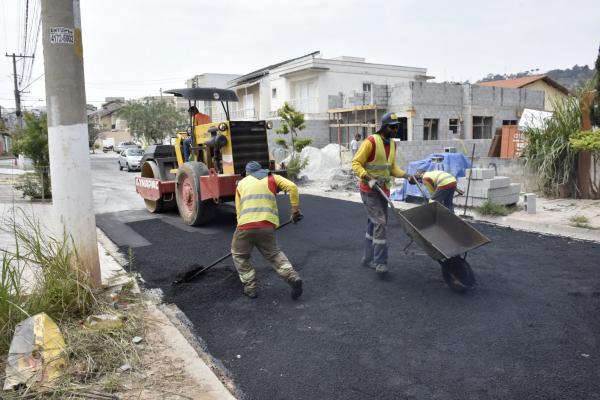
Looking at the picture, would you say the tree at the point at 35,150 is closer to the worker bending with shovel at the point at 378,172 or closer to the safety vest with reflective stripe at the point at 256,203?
the safety vest with reflective stripe at the point at 256,203

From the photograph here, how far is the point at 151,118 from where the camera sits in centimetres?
3962

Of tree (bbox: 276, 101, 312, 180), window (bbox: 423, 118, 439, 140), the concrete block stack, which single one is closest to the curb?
the concrete block stack

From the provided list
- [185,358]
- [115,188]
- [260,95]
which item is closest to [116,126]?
[260,95]

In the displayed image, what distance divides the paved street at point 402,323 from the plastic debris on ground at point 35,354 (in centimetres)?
109

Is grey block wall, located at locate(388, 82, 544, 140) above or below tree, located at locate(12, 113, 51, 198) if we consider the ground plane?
above

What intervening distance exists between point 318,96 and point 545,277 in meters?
21.9

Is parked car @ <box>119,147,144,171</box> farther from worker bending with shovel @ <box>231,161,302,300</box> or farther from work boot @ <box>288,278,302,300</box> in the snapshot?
work boot @ <box>288,278,302,300</box>

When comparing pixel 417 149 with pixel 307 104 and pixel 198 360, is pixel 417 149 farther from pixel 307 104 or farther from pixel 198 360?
pixel 198 360

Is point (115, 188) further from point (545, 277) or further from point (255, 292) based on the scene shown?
point (545, 277)

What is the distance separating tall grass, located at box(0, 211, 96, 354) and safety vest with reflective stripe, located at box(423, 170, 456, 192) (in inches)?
177

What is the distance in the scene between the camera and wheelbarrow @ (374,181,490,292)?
458 centimetres

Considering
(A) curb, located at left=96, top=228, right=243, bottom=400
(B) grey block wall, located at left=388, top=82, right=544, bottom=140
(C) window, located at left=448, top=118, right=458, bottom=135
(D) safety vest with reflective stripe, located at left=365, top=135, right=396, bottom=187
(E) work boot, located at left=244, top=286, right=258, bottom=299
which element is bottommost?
(A) curb, located at left=96, top=228, right=243, bottom=400

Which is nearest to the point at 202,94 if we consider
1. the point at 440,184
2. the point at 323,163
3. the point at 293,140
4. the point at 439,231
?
the point at 440,184

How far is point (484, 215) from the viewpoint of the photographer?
9039 mm
